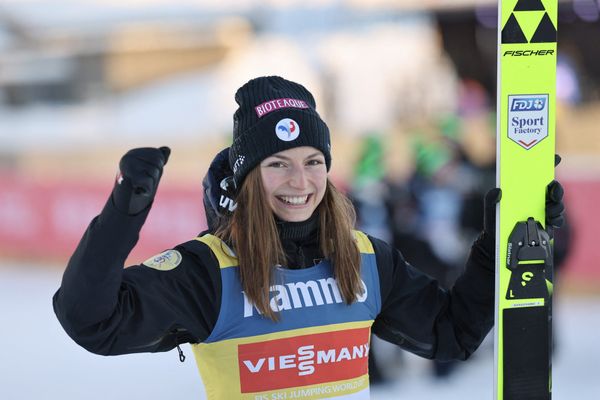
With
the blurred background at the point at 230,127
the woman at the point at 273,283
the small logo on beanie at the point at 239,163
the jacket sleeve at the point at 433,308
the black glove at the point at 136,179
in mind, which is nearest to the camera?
the black glove at the point at 136,179

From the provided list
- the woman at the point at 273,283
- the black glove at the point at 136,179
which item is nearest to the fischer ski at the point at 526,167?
the woman at the point at 273,283

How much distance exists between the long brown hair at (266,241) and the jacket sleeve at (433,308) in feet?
0.39

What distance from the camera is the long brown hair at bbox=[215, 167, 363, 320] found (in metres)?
1.89

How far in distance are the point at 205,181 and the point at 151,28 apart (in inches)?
660

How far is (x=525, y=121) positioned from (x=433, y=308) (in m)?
0.54

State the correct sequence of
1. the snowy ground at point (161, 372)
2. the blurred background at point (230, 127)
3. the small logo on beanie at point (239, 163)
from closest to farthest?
the small logo on beanie at point (239, 163) → the snowy ground at point (161, 372) → the blurred background at point (230, 127)

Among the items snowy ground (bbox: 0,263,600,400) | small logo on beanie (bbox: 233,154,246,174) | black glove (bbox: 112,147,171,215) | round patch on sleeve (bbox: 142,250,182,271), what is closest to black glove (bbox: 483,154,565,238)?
small logo on beanie (bbox: 233,154,246,174)

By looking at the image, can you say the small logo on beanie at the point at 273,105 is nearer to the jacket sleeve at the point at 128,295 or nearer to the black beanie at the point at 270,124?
the black beanie at the point at 270,124

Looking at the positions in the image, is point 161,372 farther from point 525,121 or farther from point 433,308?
point 525,121

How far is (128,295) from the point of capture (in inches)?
68.6

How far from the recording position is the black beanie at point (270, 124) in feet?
6.34

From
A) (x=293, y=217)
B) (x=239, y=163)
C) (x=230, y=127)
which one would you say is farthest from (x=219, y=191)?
→ (x=230, y=127)

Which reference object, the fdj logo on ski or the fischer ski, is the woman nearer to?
the fischer ski

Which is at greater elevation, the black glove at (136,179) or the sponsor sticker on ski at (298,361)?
the black glove at (136,179)
